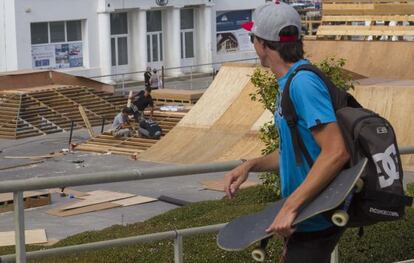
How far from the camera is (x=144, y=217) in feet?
57.8

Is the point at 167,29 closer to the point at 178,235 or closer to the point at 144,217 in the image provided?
the point at 144,217

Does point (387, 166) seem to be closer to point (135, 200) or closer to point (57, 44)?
point (135, 200)

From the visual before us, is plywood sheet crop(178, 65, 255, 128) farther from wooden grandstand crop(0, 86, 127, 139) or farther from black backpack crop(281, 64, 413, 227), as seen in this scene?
black backpack crop(281, 64, 413, 227)

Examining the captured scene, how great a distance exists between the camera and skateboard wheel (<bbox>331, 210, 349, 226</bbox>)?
12.0 ft

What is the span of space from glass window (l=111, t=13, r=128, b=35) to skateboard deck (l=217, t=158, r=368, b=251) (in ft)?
170

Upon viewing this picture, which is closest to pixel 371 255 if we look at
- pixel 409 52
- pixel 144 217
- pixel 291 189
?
pixel 291 189

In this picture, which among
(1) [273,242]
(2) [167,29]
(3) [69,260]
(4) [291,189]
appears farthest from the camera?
(2) [167,29]

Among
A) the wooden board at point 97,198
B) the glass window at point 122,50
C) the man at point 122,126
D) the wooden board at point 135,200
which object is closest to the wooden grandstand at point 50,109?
the man at point 122,126

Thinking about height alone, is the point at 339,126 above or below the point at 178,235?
above

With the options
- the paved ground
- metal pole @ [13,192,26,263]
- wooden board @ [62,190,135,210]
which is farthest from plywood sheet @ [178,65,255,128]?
metal pole @ [13,192,26,263]

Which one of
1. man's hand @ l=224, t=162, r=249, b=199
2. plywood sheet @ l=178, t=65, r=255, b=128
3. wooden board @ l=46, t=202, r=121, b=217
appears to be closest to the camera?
man's hand @ l=224, t=162, r=249, b=199

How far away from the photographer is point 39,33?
51281 millimetres

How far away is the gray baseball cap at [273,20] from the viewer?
152 inches

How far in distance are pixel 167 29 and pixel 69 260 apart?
172 ft
